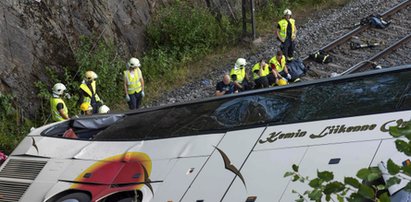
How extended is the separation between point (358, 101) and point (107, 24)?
34.4ft

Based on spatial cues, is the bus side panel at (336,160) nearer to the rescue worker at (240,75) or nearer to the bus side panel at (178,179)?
the bus side panel at (178,179)

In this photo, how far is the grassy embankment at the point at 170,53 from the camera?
13.4 metres

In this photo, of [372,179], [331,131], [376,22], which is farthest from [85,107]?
[372,179]

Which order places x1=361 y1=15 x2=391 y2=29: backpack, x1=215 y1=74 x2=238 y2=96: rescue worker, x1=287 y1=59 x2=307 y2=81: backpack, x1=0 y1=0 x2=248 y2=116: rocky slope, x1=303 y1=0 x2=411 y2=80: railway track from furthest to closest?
1. x1=361 y1=15 x2=391 y2=29: backpack
2. x1=0 y1=0 x2=248 y2=116: rocky slope
3. x1=303 y1=0 x2=411 y2=80: railway track
4. x1=287 y1=59 x2=307 y2=81: backpack
5. x1=215 y1=74 x2=238 y2=96: rescue worker

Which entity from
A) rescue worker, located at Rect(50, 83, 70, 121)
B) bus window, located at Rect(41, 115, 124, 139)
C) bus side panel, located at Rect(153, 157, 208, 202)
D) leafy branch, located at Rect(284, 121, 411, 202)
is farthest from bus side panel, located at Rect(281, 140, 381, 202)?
rescue worker, located at Rect(50, 83, 70, 121)

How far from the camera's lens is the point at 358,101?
5.73 m

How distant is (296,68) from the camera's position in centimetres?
1282

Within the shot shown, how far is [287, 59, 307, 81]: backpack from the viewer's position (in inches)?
497

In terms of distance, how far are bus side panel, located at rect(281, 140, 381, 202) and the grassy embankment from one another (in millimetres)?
8823

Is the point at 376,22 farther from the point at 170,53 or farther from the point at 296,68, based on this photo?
the point at 170,53

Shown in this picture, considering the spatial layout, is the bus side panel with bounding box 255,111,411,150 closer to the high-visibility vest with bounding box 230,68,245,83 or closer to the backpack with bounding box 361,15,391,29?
the high-visibility vest with bounding box 230,68,245,83

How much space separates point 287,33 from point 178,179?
8.83 m

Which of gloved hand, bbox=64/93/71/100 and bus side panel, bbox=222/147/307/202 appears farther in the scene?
gloved hand, bbox=64/93/71/100

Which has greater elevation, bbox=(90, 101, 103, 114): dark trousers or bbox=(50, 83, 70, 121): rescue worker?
bbox=(90, 101, 103, 114): dark trousers
